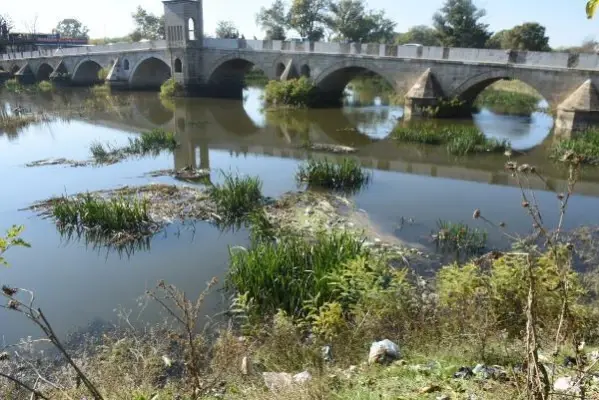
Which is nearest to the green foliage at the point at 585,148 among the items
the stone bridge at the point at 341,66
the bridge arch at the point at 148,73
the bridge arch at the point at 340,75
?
the stone bridge at the point at 341,66

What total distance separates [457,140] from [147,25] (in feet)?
219

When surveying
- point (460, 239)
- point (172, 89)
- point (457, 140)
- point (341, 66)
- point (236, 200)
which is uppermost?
point (341, 66)

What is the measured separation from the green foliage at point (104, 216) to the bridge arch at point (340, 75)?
18.5 metres

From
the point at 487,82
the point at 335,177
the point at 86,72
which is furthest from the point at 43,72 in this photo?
the point at 335,177

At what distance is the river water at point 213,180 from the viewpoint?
7.05m

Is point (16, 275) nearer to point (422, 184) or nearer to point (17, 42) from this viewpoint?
point (422, 184)

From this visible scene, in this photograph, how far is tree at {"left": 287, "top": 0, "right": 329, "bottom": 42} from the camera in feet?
173

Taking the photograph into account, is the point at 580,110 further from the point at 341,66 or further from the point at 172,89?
the point at 172,89

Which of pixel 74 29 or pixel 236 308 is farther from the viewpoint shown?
pixel 74 29

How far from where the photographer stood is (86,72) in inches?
1775

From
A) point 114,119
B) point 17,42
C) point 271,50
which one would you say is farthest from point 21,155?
point 17,42

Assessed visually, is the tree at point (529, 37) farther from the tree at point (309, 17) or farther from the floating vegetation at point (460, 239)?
the floating vegetation at point (460, 239)

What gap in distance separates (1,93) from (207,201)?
1403 inches

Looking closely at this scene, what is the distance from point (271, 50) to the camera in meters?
28.9
